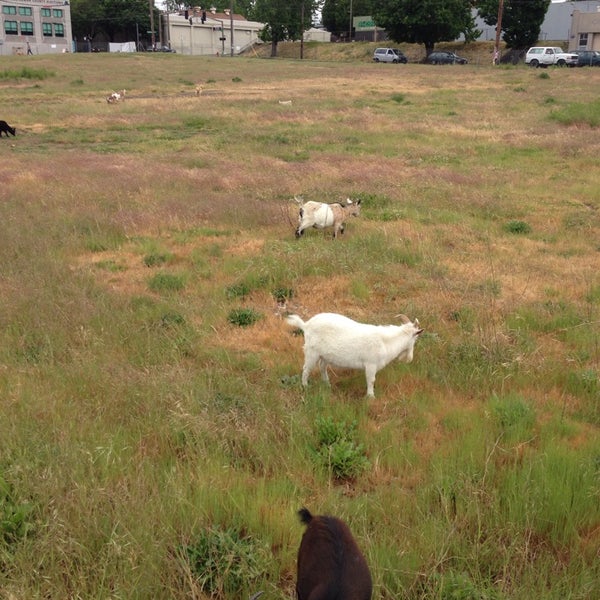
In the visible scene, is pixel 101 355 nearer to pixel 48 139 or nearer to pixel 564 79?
pixel 48 139

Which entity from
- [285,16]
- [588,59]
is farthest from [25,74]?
[285,16]

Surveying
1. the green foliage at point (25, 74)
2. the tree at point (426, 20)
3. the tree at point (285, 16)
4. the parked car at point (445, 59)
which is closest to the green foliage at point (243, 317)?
the green foliage at point (25, 74)

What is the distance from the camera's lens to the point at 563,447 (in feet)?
14.4

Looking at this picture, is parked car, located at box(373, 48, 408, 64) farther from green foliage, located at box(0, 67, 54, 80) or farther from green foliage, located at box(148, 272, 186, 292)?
green foliage, located at box(148, 272, 186, 292)

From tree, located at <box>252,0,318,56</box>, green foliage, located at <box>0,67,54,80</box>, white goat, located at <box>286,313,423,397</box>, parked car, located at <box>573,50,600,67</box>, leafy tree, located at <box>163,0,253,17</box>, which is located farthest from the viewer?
leafy tree, located at <box>163,0,253,17</box>

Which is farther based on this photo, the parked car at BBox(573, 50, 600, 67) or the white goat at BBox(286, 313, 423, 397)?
the parked car at BBox(573, 50, 600, 67)

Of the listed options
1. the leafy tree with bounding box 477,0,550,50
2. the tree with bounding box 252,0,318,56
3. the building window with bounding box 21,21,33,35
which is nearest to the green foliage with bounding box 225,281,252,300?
the leafy tree with bounding box 477,0,550,50

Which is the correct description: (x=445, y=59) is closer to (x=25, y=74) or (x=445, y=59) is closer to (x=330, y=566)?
(x=25, y=74)

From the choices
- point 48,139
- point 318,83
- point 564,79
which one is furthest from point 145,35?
point 48,139

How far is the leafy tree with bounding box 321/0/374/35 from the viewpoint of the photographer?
319ft

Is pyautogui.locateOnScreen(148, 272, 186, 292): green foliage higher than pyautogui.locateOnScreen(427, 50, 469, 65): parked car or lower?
lower

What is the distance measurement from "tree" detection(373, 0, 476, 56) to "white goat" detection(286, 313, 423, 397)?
7324cm

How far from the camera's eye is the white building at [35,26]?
96.5 m

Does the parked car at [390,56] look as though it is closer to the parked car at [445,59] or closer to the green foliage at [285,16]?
the parked car at [445,59]
